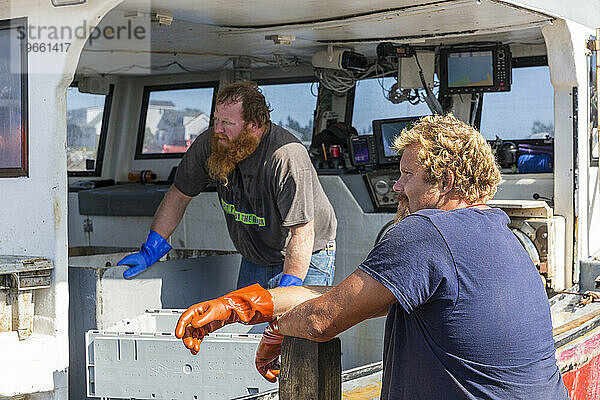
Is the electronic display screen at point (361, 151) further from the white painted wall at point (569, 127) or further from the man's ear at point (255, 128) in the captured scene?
the man's ear at point (255, 128)

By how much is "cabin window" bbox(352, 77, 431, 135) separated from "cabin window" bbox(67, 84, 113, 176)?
282 centimetres

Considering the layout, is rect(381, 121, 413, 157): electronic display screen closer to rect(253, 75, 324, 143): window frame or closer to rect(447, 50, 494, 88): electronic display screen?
rect(447, 50, 494, 88): electronic display screen

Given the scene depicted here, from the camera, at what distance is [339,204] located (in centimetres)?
618

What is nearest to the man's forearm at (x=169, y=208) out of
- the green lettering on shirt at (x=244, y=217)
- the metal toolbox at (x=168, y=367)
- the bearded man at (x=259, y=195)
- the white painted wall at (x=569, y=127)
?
the bearded man at (x=259, y=195)

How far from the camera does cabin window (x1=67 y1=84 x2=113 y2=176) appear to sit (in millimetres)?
8375

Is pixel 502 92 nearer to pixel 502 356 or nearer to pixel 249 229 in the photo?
pixel 249 229

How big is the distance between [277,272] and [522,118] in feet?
9.27

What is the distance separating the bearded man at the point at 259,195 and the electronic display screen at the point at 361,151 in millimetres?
2107

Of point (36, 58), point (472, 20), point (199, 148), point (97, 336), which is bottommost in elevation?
point (97, 336)

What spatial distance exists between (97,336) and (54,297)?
13.1 inches

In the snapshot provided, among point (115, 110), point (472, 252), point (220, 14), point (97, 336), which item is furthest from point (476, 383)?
point (115, 110)

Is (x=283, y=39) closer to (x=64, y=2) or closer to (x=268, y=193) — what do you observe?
(x=268, y=193)

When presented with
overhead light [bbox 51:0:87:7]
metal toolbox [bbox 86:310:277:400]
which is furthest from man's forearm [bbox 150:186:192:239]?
overhead light [bbox 51:0:87:7]

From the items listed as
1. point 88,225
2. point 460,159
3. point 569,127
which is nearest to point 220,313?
point 460,159
